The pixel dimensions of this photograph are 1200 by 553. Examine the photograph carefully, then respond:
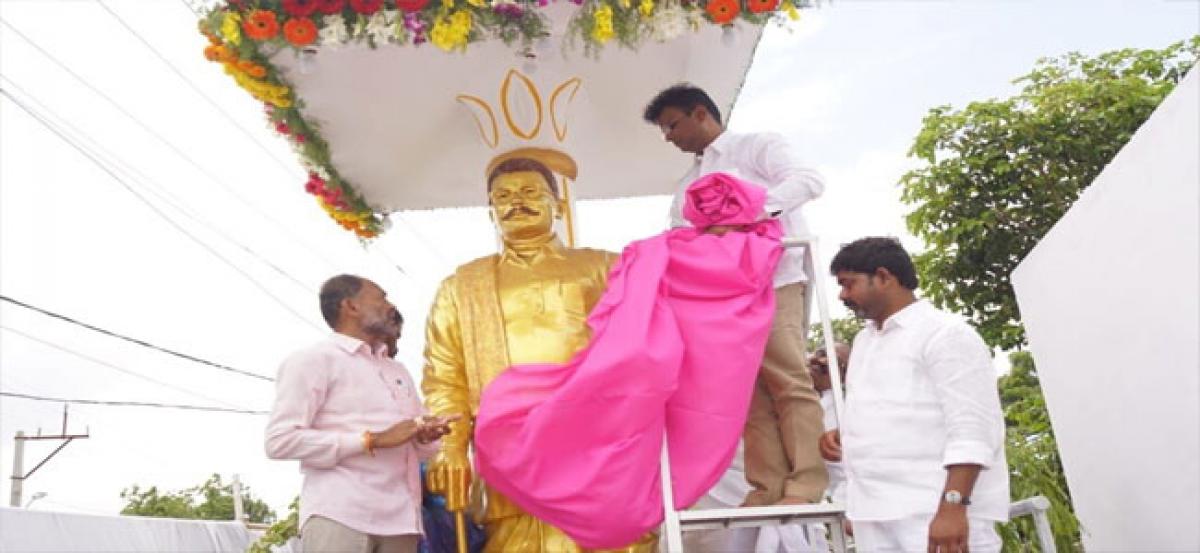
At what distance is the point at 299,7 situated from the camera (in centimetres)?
445

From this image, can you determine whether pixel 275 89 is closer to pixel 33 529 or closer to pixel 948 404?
pixel 948 404

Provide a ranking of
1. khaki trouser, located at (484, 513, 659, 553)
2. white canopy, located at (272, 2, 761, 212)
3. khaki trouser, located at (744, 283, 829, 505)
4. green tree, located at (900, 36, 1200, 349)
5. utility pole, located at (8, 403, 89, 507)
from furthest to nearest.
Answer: utility pole, located at (8, 403, 89, 507) < green tree, located at (900, 36, 1200, 349) < white canopy, located at (272, 2, 761, 212) < khaki trouser, located at (484, 513, 659, 553) < khaki trouser, located at (744, 283, 829, 505)

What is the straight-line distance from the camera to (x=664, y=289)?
3.53 meters

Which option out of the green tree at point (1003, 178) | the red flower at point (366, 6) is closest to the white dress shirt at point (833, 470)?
the red flower at point (366, 6)

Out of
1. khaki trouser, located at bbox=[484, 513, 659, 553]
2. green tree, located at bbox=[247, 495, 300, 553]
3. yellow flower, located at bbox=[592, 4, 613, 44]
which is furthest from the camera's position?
green tree, located at bbox=[247, 495, 300, 553]

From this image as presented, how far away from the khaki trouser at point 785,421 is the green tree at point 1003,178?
21.9ft

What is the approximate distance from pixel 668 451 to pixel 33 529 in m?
9.27

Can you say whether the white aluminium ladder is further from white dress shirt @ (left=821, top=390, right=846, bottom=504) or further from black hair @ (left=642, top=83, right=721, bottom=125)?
black hair @ (left=642, top=83, right=721, bottom=125)

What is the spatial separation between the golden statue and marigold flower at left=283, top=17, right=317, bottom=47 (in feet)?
3.37

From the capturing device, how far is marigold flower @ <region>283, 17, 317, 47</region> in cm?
444

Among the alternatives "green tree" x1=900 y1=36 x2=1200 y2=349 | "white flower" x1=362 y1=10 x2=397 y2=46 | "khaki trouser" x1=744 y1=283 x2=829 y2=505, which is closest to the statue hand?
"khaki trouser" x1=744 y1=283 x2=829 y2=505

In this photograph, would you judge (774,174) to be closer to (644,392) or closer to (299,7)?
(644,392)

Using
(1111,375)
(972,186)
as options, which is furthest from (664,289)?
(972,186)

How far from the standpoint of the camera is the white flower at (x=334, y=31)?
4484 millimetres
